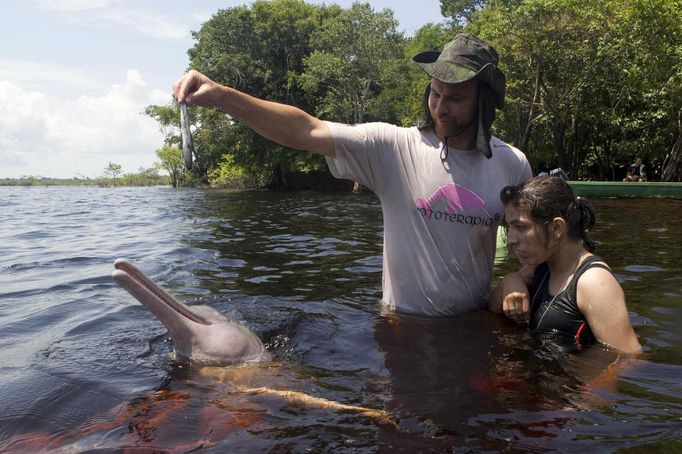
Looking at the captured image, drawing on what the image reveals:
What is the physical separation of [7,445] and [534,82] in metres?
25.8

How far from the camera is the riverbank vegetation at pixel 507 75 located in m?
21.7

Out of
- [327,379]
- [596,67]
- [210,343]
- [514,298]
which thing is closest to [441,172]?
[514,298]

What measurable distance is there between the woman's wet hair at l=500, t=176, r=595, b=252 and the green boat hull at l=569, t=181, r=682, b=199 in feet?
50.5

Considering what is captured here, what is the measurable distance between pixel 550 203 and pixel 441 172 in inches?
26.3

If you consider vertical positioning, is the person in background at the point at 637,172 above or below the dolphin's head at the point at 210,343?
above

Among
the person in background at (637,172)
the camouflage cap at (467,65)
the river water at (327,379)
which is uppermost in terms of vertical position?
the camouflage cap at (467,65)

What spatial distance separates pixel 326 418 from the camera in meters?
2.74

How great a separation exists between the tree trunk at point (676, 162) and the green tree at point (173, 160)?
4624cm

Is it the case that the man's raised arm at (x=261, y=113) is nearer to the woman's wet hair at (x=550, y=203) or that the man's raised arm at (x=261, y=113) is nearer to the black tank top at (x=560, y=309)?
the woman's wet hair at (x=550, y=203)

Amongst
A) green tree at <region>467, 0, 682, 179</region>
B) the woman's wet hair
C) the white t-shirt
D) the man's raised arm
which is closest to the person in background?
green tree at <region>467, 0, 682, 179</region>

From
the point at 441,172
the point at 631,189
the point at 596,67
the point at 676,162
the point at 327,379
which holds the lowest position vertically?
the point at 327,379

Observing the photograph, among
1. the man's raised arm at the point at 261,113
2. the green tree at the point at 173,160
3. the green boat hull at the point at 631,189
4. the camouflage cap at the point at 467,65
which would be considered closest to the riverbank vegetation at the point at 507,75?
the green boat hull at the point at 631,189

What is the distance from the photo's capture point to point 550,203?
3229mm

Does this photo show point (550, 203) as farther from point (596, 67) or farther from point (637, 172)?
point (637, 172)
